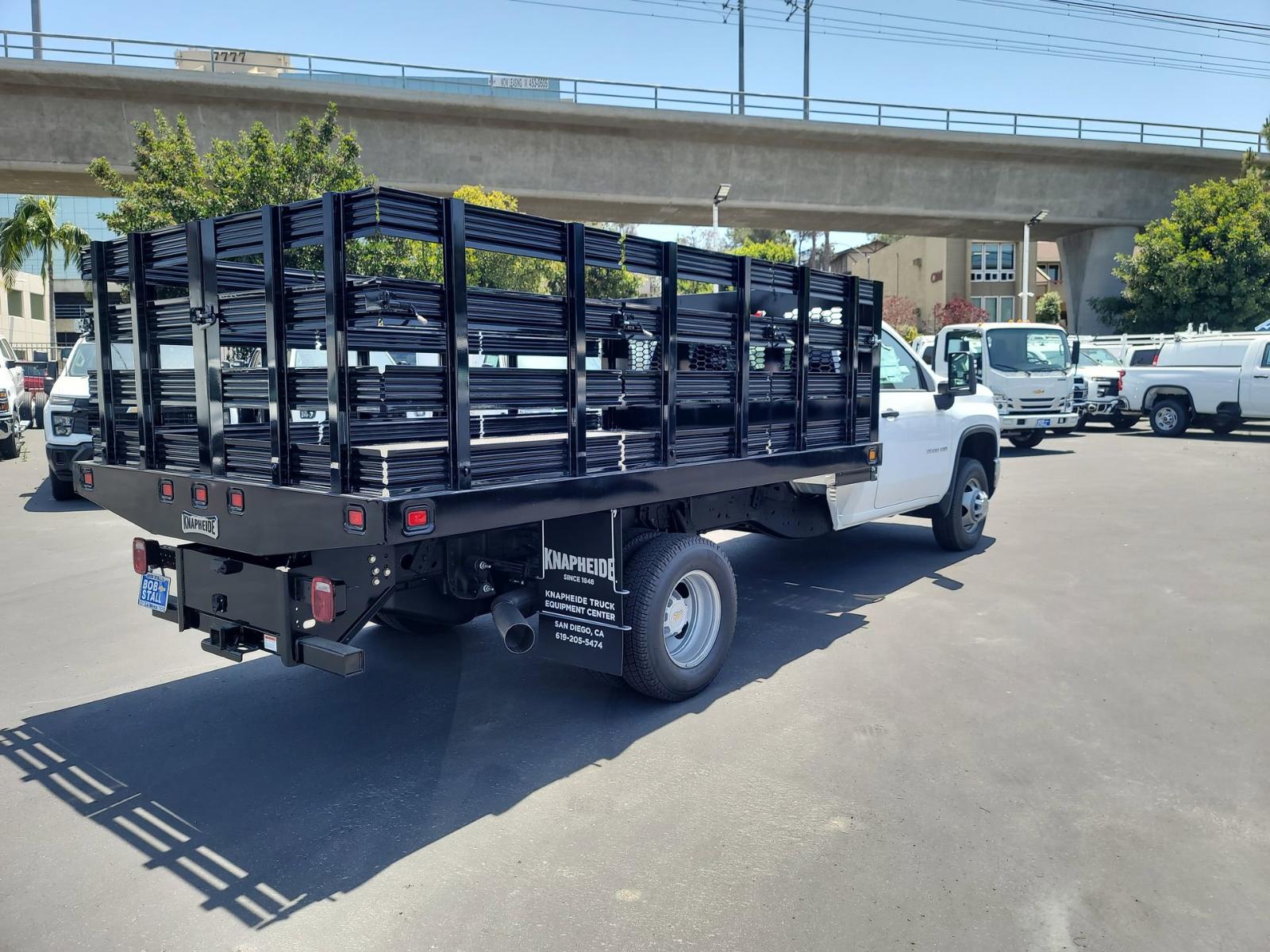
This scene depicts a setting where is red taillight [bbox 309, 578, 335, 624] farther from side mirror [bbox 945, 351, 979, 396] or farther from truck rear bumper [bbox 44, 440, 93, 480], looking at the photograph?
truck rear bumper [bbox 44, 440, 93, 480]

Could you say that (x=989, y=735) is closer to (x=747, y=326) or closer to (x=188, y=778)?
(x=747, y=326)

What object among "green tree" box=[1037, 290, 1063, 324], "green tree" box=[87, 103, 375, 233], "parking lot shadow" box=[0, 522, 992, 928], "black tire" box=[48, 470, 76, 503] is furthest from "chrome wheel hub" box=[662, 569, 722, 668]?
"green tree" box=[1037, 290, 1063, 324]

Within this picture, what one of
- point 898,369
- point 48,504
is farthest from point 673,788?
point 48,504

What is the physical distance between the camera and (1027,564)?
27.8ft

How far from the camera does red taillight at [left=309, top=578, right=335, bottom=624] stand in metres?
3.90

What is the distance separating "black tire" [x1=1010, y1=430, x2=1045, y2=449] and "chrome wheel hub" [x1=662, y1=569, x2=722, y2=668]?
1539 cm

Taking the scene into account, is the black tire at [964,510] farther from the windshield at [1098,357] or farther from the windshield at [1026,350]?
the windshield at [1098,357]

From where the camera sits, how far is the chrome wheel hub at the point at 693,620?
5.19 metres

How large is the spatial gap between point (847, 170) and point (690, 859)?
28.7 metres

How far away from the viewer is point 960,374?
827 centimetres

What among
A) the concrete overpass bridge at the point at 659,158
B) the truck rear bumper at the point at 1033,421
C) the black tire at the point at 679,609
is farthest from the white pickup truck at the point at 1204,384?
the black tire at the point at 679,609

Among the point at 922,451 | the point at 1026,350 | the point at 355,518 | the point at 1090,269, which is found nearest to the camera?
the point at 355,518

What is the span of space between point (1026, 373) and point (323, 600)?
17.0 metres

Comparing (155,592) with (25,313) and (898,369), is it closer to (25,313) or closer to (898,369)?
(898,369)
